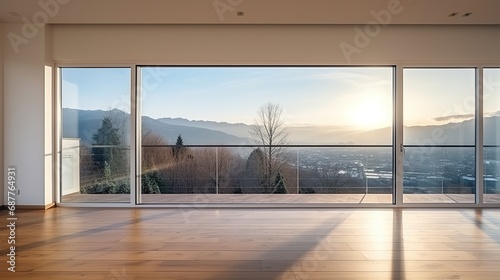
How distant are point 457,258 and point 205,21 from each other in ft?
12.0

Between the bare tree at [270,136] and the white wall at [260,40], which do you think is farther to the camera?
the bare tree at [270,136]

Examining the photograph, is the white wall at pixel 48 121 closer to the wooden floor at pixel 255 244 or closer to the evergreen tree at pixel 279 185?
the wooden floor at pixel 255 244

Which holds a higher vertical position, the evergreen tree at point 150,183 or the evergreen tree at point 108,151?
the evergreen tree at point 108,151

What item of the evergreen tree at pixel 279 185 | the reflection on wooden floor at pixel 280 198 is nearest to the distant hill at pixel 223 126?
the evergreen tree at pixel 279 185

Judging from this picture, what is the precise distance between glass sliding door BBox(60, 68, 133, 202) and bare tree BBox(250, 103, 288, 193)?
6.81ft

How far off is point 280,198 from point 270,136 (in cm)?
103

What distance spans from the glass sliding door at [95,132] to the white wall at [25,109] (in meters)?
0.33

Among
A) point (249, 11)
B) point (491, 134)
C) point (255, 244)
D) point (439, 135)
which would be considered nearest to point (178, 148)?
point (249, 11)

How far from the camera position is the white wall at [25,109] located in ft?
14.3

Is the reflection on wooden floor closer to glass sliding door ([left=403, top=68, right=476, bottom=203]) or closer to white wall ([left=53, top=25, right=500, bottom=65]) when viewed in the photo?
glass sliding door ([left=403, top=68, right=476, bottom=203])

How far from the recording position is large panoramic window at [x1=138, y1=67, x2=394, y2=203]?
197 inches

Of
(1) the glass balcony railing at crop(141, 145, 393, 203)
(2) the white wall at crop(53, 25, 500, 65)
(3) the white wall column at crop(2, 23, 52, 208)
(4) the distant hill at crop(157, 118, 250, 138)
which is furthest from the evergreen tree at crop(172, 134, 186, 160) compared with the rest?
(3) the white wall column at crop(2, 23, 52, 208)

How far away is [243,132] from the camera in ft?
18.0

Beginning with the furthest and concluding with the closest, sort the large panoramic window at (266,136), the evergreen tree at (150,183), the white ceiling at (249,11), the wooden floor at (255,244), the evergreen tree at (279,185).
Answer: the evergreen tree at (279,185) → the large panoramic window at (266,136) → the evergreen tree at (150,183) → the white ceiling at (249,11) → the wooden floor at (255,244)
